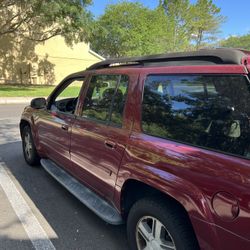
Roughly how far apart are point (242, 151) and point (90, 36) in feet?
71.1

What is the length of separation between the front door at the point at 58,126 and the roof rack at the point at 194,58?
1.07 metres

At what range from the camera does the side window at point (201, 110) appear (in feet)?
6.33

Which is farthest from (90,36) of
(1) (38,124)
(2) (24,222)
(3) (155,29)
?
(2) (24,222)

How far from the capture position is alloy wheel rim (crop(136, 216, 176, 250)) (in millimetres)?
2391

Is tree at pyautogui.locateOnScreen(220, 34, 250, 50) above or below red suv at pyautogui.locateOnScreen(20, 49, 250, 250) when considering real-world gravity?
above

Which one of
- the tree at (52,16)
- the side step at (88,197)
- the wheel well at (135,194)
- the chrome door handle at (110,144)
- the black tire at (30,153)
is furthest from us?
the tree at (52,16)

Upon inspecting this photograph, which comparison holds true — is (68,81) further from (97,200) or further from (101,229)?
(101,229)

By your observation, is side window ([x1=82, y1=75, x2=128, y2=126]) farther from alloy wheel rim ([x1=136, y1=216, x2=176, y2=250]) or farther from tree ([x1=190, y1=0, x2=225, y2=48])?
tree ([x1=190, y1=0, x2=225, y2=48])

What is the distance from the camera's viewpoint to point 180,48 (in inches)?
1556

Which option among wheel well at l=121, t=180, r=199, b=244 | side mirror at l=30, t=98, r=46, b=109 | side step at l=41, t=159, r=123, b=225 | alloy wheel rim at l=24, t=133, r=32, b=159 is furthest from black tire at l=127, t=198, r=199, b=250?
alloy wheel rim at l=24, t=133, r=32, b=159

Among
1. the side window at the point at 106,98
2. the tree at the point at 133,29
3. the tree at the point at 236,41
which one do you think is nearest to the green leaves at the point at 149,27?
the tree at the point at 133,29

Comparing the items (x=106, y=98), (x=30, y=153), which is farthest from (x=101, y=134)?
(x=30, y=153)

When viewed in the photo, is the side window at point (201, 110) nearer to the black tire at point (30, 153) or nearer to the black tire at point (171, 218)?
the black tire at point (171, 218)

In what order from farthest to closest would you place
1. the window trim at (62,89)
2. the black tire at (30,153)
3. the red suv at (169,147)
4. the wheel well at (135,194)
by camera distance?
the black tire at (30,153) → the window trim at (62,89) → the wheel well at (135,194) → the red suv at (169,147)
